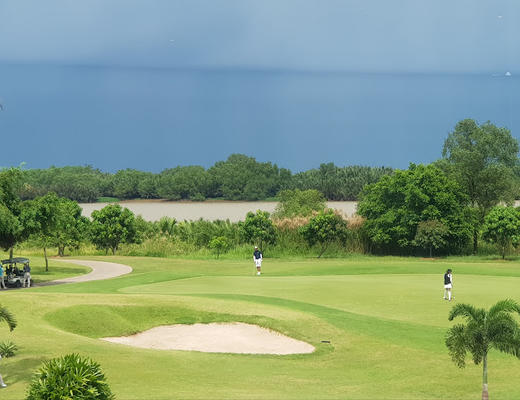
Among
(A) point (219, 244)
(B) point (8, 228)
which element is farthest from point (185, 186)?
(B) point (8, 228)

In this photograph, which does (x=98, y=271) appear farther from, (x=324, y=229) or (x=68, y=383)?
(x=68, y=383)

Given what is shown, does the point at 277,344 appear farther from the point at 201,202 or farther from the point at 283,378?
the point at 201,202

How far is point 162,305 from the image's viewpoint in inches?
1172

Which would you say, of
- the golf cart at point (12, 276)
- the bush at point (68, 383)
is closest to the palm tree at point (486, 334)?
the bush at point (68, 383)

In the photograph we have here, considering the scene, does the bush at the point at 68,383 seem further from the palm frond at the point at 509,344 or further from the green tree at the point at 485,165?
the green tree at the point at 485,165

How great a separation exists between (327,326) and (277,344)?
231cm

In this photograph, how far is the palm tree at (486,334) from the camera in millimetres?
18672

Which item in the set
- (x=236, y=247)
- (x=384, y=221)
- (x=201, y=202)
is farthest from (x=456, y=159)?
(x=201, y=202)

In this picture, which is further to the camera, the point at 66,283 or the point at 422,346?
the point at 66,283

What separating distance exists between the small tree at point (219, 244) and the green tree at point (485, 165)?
76.3ft

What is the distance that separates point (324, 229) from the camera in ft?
202

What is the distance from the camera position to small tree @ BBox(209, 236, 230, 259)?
61.8m

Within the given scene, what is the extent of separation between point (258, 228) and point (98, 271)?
50.6ft

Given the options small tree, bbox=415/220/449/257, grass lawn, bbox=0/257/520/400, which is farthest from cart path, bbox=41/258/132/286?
small tree, bbox=415/220/449/257
